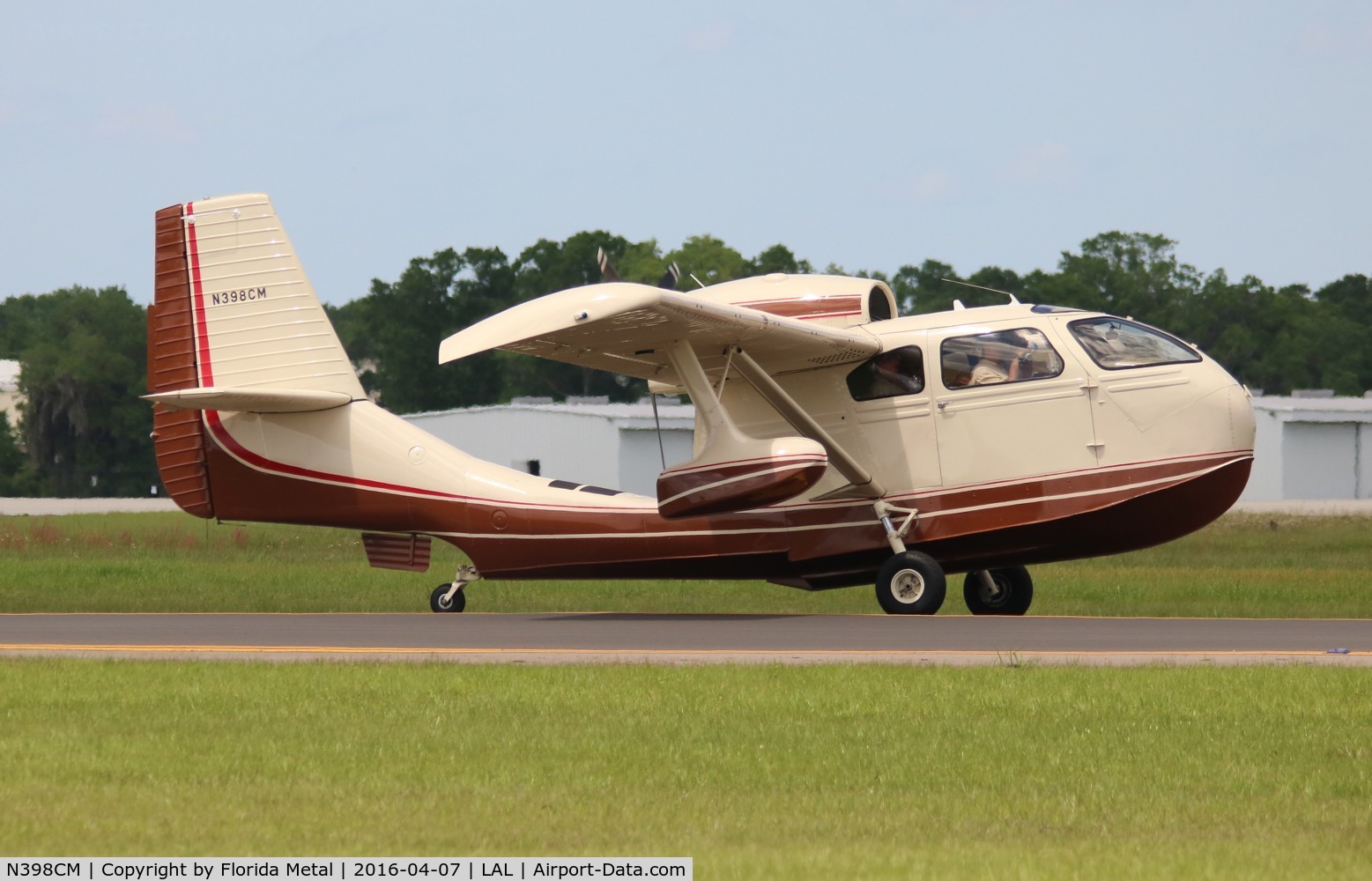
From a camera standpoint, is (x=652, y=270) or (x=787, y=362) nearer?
(x=787, y=362)

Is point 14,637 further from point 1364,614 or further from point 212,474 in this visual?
point 1364,614

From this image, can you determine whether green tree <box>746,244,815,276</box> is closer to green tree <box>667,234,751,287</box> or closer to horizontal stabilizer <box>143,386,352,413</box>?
green tree <box>667,234,751,287</box>

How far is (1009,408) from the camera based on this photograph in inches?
696

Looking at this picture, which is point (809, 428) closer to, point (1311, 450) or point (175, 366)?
point (175, 366)

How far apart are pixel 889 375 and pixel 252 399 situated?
277 inches

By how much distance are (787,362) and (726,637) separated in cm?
445

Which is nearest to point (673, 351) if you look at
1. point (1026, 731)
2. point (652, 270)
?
point (1026, 731)

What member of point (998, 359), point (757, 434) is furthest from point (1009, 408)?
point (757, 434)

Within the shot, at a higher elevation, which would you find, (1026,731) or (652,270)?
(652,270)

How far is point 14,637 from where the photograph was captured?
15789mm

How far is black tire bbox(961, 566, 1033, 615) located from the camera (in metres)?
19.7

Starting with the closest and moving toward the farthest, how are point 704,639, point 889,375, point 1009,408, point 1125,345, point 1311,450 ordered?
point 704,639 → point 1125,345 → point 1009,408 → point 889,375 → point 1311,450
